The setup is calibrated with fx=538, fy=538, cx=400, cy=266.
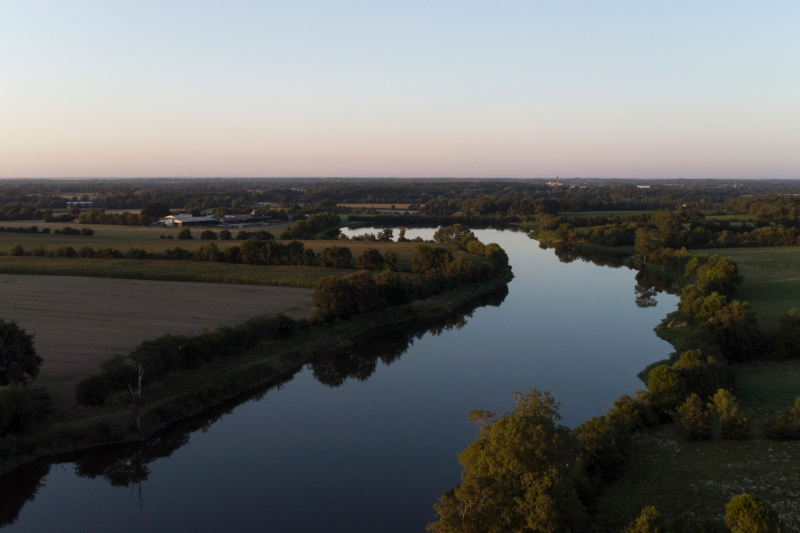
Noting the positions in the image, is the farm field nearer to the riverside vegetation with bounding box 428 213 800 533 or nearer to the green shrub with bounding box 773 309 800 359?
the riverside vegetation with bounding box 428 213 800 533

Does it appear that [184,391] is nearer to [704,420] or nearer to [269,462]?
[269,462]

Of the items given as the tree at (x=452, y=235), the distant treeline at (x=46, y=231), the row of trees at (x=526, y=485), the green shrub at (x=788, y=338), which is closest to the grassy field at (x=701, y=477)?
the row of trees at (x=526, y=485)

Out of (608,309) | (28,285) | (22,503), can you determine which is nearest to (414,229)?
(608,309)

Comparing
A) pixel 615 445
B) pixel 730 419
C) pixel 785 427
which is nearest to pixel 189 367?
pixel 615 445

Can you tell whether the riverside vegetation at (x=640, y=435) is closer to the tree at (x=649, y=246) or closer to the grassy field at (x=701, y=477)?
the grassy field at (x=701, y=477)

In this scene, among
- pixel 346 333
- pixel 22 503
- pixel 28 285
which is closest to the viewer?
pixel 22 503

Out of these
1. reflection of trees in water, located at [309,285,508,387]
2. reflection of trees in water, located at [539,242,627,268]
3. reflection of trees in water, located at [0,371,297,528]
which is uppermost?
reflection of trees in water, located at [539,242,627,268]

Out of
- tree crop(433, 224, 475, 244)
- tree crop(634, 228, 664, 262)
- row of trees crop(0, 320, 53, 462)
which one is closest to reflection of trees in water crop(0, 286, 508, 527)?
row of trees crop(0, 320, 53, 462)
